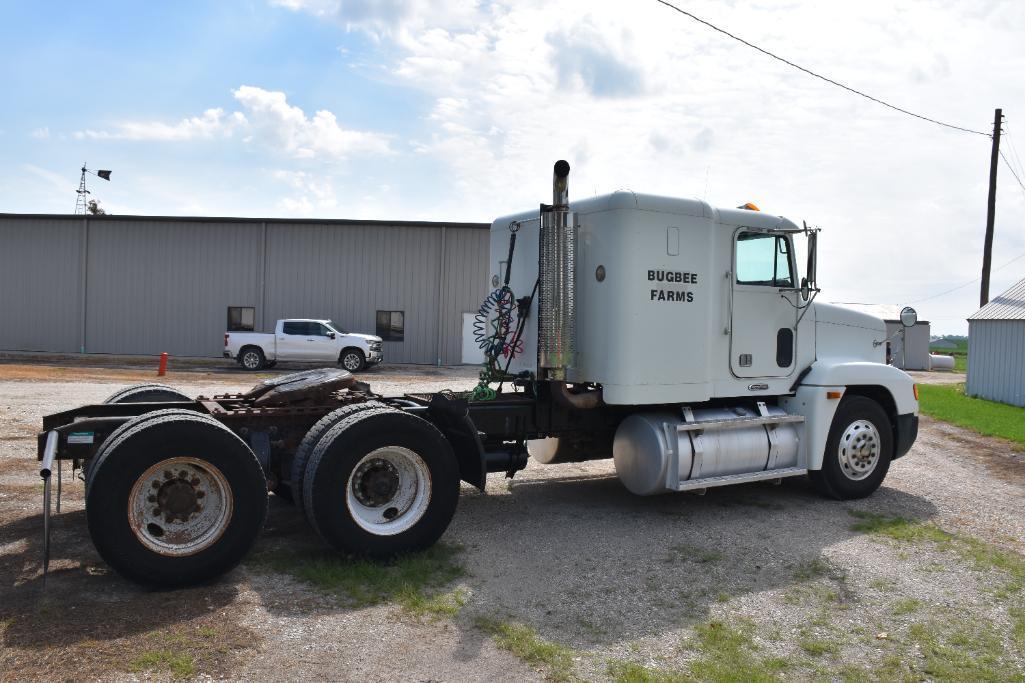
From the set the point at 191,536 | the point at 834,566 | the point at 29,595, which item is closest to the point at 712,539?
the point at 834,566

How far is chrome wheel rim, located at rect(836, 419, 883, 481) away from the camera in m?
8.50

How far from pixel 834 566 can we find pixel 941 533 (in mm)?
1750

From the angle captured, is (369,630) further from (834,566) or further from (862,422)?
(862,422)

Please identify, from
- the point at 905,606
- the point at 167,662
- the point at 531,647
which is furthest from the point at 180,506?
the point at 905,606

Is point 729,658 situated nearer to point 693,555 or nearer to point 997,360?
point 693,555

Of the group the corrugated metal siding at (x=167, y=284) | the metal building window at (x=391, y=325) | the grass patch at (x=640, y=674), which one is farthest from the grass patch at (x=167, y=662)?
the corrugated metal siding at (x=167, y=284)

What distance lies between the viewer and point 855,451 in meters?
8.56

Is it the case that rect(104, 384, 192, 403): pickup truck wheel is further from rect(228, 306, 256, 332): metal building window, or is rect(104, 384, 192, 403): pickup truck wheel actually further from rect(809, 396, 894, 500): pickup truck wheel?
rect(228, 306, 256, 332): metal building window

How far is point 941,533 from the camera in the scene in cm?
739

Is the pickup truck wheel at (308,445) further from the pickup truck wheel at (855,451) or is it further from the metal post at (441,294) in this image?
the metal post at (441,294)

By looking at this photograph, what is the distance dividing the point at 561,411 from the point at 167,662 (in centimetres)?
432

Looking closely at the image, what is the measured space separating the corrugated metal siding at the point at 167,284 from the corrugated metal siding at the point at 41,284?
778 mm

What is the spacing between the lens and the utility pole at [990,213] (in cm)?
2839

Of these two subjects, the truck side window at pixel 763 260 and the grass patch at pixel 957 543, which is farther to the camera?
the truck side window at pixel 763 260
